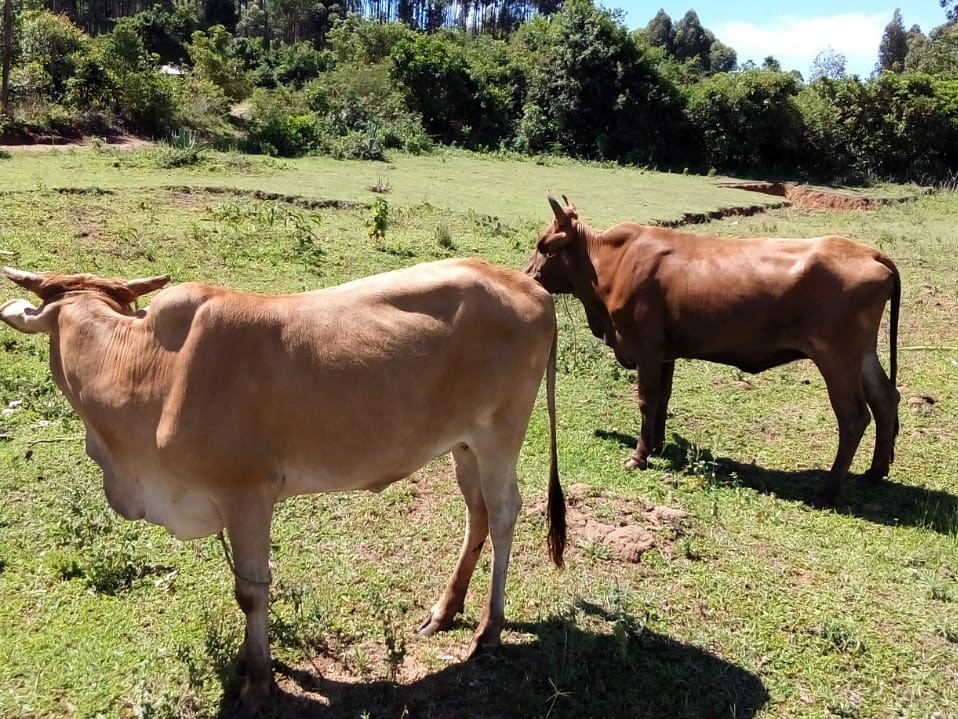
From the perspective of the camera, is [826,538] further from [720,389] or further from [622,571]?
[720,389]

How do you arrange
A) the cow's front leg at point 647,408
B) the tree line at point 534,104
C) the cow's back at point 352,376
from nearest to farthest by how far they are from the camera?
the cow's back at point 352,376
the cow's front leg at point 647,408
the tree line at point 534,104

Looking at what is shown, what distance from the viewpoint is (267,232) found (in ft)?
39.1

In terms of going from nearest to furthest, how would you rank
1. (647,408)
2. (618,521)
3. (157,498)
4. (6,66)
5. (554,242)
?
1. (157,498)
2. (618,521)
3. (647,408)
4. (554,242)
5. (6,66)

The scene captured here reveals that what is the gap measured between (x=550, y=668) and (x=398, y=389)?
1529mm

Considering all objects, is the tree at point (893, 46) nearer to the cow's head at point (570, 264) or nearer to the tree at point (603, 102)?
the tree at point (603, 102)

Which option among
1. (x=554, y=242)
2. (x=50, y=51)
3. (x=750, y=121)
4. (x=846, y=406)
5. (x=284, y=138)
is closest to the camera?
(x=846, y=406)

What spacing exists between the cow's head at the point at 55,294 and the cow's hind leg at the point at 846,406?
15.2 feet

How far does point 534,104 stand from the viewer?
109 ft

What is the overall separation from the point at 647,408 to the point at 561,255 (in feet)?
4.99

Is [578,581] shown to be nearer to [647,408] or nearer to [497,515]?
[497,515]

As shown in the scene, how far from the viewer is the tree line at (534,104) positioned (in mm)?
24859

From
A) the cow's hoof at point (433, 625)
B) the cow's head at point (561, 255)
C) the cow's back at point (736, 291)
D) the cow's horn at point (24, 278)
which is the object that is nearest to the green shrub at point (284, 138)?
the cow's head at point (561, 255)

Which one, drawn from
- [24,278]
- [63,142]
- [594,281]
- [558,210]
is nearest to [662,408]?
[594,281]

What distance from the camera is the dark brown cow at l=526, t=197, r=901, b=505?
6.02m
